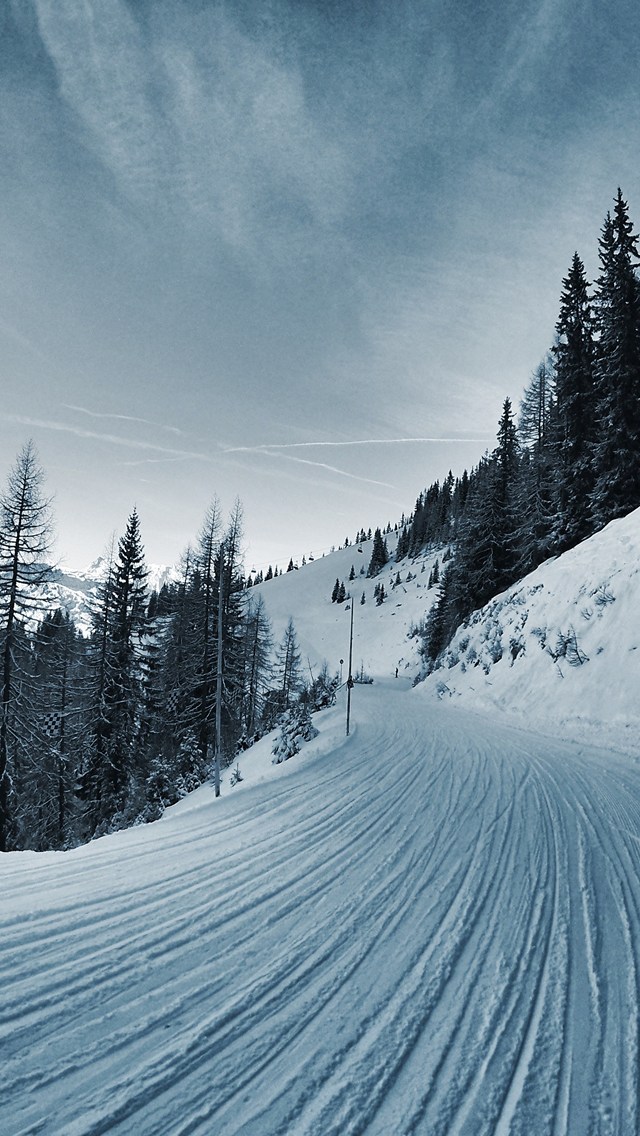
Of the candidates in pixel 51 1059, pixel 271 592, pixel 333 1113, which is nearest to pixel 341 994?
pixel 333 1113

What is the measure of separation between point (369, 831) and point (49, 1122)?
404cm

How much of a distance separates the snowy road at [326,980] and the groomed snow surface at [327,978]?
13 mm

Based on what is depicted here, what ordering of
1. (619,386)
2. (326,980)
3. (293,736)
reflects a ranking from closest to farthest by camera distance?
(326,980) < (293,736) < (619,386)

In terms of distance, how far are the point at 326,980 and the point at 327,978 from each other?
0.08 ft

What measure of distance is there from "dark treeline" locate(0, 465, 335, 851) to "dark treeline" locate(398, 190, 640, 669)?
15407mm

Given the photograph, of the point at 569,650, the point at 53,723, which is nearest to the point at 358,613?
the point at 53,723

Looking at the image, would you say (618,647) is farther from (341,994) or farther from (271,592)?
(271,592)

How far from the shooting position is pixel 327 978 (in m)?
2.90

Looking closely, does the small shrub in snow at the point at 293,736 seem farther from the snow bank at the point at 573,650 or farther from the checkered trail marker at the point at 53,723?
the checkered trail marker at the point at 53,723

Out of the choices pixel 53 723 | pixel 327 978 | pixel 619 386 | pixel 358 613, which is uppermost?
pixel 619 386

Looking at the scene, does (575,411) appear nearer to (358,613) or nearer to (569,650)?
(569,650)

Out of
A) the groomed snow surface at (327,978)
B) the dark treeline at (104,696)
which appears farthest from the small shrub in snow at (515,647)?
the groomed snow surface at (327,978)

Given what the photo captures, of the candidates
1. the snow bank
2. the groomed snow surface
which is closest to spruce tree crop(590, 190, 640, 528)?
the snow bank

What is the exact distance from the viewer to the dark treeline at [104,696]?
16391mm
